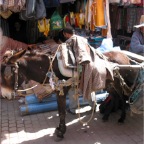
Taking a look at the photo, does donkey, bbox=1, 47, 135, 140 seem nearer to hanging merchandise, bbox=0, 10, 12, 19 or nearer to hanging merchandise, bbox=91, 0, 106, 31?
hanging merchandise, bbox=0, 10, 12, 19

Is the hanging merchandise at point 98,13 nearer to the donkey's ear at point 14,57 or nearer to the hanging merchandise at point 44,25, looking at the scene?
the hanging merchandise at point 44,25

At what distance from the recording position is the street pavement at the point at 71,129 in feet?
11.9

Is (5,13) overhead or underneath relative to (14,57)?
overhead

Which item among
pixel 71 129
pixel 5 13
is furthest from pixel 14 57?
pixel 5 13

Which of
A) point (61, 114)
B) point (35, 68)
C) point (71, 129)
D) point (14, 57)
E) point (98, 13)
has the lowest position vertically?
point (71, 129)

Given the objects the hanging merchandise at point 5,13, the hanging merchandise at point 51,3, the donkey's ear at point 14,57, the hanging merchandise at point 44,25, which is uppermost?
the hanging merchandise at point 51,3

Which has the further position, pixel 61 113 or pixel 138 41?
pixel 138 41

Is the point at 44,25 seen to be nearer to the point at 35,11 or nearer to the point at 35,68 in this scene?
the point at 35,11

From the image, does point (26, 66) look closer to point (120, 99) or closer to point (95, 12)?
point (120, 99)

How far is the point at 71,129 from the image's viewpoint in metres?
3.98

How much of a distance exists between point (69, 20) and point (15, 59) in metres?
2.69

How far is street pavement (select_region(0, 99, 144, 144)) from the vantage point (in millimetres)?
3641

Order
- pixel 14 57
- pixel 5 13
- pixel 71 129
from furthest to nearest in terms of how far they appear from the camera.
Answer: pixel 5 13 < pixel 71 129 < pixel 14 57

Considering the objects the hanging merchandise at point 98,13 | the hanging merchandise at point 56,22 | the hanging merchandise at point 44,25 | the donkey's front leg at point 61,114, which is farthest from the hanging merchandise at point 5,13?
the donkey's front leg at point 61,114
